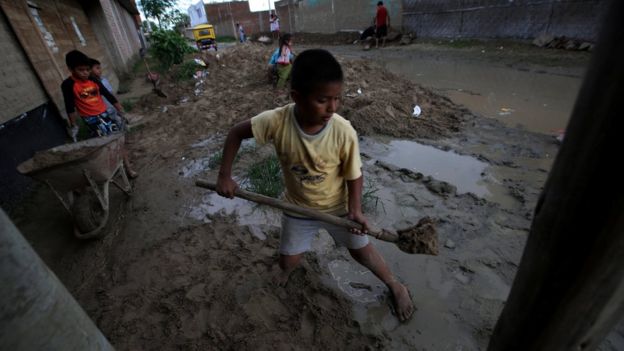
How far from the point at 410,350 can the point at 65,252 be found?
3.15m

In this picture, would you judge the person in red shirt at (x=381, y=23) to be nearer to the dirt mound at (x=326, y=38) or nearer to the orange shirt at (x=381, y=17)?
the orange shirt at (x=381, y=17)

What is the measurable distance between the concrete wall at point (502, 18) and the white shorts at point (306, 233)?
323 inches

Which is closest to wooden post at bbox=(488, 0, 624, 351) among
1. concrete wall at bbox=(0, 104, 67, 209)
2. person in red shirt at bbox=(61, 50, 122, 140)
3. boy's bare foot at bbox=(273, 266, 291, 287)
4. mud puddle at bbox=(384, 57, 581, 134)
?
boy's bare foot at bbox=(273, 266, 291, 287)

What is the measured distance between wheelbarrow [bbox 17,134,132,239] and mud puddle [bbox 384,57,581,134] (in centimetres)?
519

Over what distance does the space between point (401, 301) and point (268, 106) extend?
5079 millimetres

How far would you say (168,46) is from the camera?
32.6ft

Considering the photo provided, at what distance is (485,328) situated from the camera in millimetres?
1942

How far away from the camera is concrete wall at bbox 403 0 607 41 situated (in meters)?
Answer: 8.76

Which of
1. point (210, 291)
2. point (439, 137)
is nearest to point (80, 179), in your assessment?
point (210, 291)

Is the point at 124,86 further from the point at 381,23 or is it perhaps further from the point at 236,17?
the point at 236,17

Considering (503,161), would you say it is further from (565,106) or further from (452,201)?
(565,106)

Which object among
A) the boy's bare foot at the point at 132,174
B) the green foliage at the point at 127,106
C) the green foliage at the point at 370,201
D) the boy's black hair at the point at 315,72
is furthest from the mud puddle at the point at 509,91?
the green foliage at the point at 127,106

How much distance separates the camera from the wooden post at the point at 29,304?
0.75 m

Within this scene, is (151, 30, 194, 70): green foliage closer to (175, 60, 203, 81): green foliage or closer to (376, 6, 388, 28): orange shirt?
(175, 60, 203, 81): green foliage
